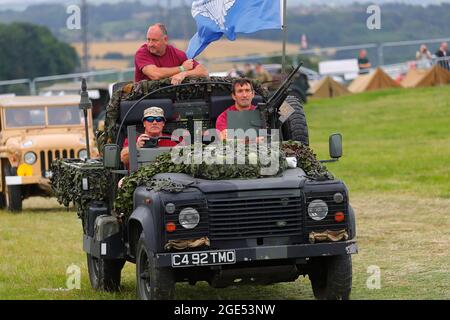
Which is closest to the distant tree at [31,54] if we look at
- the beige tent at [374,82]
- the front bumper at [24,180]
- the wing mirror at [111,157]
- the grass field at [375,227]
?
the beige tent at [374,82]

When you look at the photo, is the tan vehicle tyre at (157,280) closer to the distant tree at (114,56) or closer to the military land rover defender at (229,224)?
the military land rover defender at (229,224)

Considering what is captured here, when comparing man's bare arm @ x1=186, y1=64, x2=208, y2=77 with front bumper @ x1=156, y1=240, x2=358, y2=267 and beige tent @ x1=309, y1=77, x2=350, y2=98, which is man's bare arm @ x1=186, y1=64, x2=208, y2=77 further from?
beige tent @ x1=309, y1=77, x2=350, y2=98

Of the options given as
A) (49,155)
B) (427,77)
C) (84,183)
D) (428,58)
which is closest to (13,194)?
(49,155)

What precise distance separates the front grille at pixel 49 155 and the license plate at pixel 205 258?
12.3 m

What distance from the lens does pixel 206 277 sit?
32.9 ft

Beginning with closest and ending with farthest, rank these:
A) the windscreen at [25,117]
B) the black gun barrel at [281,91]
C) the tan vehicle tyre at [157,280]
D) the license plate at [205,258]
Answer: the license plate at [205,258] → the tan vehicle tyre at [157,280] → the black gun barrel at [281,91] → the windscreen at [25,117]

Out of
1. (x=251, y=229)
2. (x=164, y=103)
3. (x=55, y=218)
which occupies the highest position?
(x=164, y=103)

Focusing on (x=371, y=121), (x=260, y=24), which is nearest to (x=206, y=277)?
(x=260, y=24)

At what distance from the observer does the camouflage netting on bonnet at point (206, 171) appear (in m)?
10.0

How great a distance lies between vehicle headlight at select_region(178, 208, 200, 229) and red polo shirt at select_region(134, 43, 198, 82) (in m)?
3.28

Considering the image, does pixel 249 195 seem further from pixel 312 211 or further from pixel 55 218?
pixel 55 218

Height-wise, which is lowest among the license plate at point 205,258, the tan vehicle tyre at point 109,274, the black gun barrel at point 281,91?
the tan vehicle tyre at point 109,274

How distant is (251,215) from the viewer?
9.72 metres

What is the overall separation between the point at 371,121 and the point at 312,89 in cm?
927
